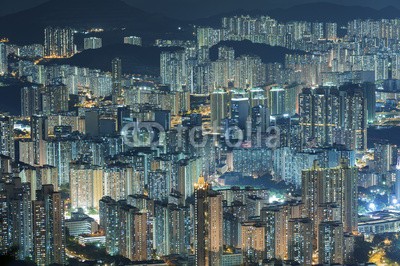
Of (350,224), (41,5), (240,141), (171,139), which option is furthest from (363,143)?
(41,5)

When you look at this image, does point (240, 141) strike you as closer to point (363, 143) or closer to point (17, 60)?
point (363, 143)

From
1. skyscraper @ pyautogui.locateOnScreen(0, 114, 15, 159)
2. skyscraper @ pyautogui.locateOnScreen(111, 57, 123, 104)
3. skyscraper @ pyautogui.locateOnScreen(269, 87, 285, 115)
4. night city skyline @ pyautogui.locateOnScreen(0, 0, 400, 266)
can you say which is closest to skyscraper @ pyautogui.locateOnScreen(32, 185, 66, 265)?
night city skyline @ pyautogui.locateOnScreen(0, 0, 400, 266)

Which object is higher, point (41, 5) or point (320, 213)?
point (41, 5)

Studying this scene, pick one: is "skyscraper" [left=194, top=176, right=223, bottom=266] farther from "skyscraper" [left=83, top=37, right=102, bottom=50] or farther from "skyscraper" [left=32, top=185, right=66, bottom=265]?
"skyscraper" [left=83, top=37, right=102, bottom=50]

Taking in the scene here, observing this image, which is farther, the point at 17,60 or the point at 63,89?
the point at 17,60

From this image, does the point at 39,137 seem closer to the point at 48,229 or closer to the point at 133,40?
the point at 48,229

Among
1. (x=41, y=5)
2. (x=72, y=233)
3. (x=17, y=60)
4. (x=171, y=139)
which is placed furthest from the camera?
(x=17, y=60)

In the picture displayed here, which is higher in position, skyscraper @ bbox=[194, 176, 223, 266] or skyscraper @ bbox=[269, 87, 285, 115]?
skyscraper @ bbox=[269, 87, 285, 115]

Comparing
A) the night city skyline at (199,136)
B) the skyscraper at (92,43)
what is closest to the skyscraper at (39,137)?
the night city skyline at (199,136)
